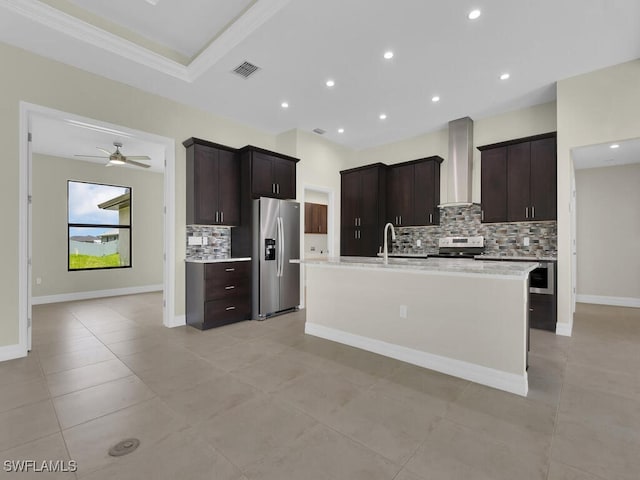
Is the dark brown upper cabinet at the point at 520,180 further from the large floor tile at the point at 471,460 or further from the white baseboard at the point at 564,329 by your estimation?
the large floor tile at the point at 471,460

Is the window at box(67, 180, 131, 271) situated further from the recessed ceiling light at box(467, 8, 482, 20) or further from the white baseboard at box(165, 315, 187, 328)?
the recessed ceiling light at box(467, 8, 482, 20)

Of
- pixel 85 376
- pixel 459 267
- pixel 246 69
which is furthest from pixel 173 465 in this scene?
pixel 246 69

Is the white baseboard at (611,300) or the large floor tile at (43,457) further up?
Answer: the white baseboard at (611,300)

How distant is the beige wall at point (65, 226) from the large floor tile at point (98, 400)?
5.03 metres

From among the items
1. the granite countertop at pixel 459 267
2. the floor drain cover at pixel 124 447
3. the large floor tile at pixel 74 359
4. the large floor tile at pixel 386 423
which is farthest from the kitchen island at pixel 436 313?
the large floor tile at pixel 74 359

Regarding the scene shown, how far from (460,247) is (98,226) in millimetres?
7485

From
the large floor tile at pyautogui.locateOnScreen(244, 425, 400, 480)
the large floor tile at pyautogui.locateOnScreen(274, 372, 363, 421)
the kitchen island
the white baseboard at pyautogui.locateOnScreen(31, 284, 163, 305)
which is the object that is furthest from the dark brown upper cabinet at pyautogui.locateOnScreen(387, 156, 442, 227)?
the white baseboard at pyautogui.locateOnScreen(31, 284, 163, 305)

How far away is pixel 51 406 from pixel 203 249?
2.74m

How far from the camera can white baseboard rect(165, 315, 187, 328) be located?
14.1 ft

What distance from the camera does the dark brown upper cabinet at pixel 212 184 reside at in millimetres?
4383

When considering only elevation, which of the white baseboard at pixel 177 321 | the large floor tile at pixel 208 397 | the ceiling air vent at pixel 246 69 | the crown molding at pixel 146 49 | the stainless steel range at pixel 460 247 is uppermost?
the crown molding at pixel 146 49

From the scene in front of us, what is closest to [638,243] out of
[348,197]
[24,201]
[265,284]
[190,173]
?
[348,197]

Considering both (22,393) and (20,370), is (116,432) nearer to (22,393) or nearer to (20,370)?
(22,393)

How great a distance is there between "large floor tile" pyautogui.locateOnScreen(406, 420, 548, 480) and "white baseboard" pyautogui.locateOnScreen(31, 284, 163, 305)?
288 inches
